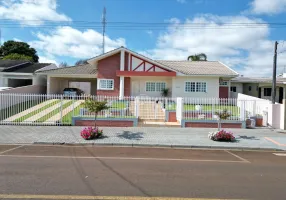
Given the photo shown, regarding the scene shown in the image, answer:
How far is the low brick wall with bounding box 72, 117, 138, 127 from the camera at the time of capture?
13.1 meters

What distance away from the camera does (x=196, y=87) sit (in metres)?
21.1

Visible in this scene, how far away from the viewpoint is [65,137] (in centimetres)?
1048

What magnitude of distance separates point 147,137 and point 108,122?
11.1 feet

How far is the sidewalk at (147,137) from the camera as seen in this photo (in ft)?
31.6

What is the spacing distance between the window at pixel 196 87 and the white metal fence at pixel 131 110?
4.94m

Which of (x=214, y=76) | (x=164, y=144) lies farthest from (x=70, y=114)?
(x=214, y=76)

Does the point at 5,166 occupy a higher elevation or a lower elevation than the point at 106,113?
lower

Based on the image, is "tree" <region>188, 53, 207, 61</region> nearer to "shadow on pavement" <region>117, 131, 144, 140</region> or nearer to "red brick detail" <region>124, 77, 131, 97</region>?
"red brick detail" <region>124, 77, 131, 97</region>

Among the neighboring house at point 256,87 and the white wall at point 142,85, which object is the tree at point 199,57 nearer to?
the neighboring house at point 256,87

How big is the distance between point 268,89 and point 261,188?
27.6 metres

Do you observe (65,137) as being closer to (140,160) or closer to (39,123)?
(39,123)

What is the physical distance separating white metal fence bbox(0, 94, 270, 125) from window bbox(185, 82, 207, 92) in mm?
4936

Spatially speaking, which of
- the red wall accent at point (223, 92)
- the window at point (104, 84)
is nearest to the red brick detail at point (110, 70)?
the window at point (104, 84)

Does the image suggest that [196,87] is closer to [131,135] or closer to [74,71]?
[131,135]
